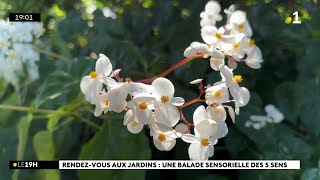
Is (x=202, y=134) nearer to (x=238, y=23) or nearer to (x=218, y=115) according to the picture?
(x=218, y=115)

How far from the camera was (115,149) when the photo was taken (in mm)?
654

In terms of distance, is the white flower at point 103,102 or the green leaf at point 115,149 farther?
the green leaf at point 115,149

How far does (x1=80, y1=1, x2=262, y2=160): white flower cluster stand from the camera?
43 cm

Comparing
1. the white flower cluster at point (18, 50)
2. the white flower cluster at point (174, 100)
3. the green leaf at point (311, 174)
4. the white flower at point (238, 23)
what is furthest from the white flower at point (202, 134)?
the white flower cluster at point (18, 50)

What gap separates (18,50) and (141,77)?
0.17 meters

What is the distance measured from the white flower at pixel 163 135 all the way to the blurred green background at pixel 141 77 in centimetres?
13

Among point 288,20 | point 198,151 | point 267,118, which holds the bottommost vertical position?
point 198,151

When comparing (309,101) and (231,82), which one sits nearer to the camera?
(231,82)

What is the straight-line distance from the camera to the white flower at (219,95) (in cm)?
45

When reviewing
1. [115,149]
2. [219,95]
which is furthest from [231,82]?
[115,149]

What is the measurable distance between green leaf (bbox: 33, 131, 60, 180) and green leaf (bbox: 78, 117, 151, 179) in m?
0.05

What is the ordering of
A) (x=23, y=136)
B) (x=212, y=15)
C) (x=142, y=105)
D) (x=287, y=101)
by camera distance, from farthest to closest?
1. (x=287, y=101)
2. (x=23, y=136)
3. (x=212, y=15)
4. (x=142, y=105)

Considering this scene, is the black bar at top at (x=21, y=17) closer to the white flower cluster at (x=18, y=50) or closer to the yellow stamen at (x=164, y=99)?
the white flower cluster at (x=18, y=50)

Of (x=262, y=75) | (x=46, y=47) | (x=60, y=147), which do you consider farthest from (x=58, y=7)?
(x=262, y=75)
